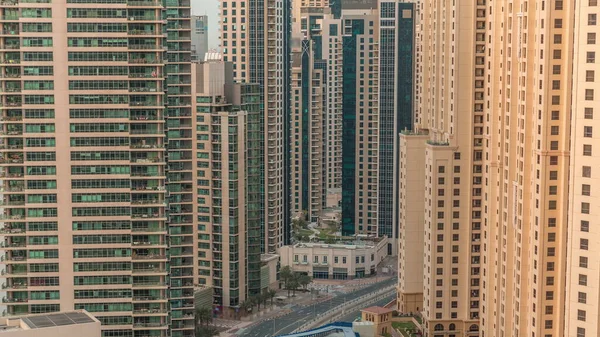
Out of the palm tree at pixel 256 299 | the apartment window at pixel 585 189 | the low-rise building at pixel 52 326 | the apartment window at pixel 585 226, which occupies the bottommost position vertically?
the palm tree at pixel 256 299

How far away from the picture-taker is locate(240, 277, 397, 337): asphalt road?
527ft

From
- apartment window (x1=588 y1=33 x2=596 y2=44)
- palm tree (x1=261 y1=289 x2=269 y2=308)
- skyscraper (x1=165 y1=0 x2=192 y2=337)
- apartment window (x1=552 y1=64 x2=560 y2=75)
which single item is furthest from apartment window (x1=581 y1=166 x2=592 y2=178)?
palm tree (x1=261 y1=289 x2=269 y2=308)

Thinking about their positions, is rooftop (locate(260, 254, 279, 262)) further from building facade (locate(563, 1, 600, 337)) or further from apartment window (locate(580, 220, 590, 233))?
apartment window (locate(580, 220, 590, 233))

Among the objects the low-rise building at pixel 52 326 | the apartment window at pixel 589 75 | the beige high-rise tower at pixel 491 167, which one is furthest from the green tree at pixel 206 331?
the apartment window at pixel 589 75

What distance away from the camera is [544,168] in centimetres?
10056

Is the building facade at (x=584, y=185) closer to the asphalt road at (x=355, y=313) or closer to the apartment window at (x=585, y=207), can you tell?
the apartment window at (x=585, y=207)

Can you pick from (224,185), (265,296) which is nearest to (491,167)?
(224,185)

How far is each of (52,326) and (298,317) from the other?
317 ft

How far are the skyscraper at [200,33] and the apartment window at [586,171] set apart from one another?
112754 mm

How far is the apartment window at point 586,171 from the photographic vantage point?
83.5 meters

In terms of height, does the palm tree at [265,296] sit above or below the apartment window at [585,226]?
below

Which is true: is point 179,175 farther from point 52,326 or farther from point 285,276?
point 285,276

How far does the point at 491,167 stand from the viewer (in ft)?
417

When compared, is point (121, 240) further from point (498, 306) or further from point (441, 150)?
point (441, 150)
